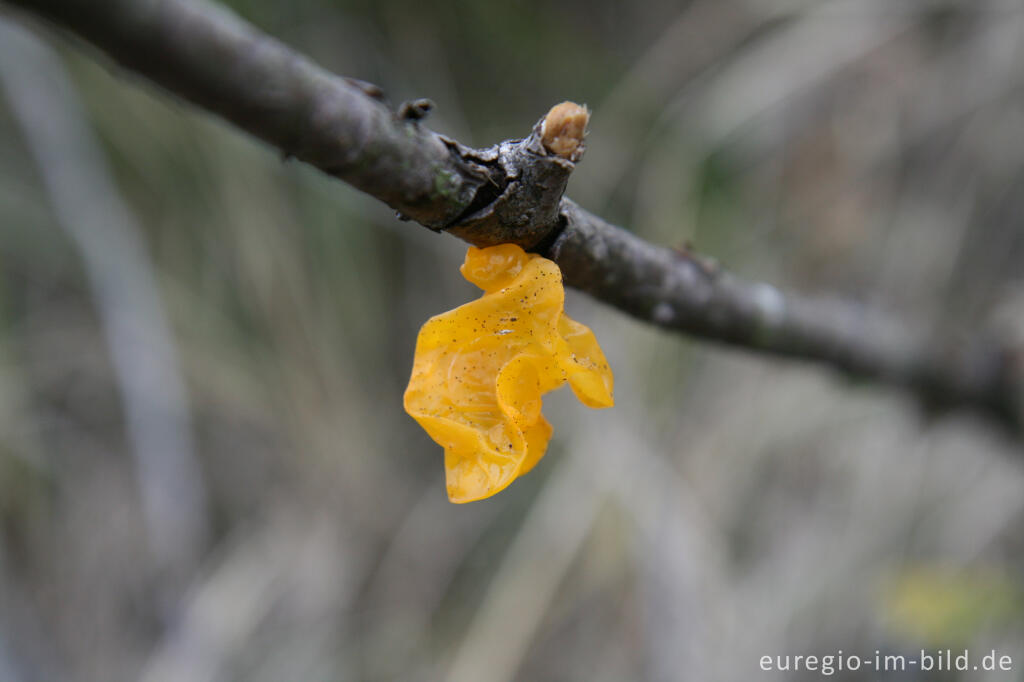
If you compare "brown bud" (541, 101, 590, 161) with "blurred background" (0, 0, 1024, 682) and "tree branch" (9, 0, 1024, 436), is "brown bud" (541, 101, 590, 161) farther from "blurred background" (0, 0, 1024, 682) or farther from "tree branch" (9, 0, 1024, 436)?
"blurred background" (0, 0, 1024, 682)

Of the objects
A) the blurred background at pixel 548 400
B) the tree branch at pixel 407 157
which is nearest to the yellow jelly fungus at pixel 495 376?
the tree branch at pixel 407 157

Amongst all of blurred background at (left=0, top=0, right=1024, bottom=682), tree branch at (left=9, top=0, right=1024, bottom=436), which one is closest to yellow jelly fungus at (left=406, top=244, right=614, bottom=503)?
tree branch at (left=9, top=0, right=1024, bottom=436)

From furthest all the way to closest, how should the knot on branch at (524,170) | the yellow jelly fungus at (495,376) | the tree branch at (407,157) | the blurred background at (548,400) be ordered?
the blurred background at (548,400)
the yellow jelly fungus at (495,376)
the knot on branch at (524,170)
the tree branch at (407,157)

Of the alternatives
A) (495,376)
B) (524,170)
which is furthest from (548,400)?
(524,170)

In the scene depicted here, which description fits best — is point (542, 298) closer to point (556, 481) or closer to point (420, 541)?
point (556, 481)

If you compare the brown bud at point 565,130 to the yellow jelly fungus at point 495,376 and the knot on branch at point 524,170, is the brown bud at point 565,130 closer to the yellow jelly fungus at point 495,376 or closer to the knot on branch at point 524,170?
the knot on branch at point 524,170

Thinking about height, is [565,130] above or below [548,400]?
below

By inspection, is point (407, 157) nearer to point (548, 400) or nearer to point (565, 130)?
point (565, 130)
